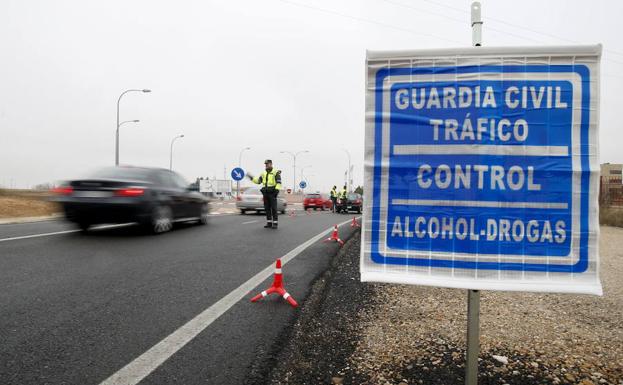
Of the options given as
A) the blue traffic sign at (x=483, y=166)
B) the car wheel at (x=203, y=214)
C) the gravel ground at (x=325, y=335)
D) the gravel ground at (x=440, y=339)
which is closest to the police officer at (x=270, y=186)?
the car wheel at (x=203, y=214)

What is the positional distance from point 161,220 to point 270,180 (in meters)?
3.47

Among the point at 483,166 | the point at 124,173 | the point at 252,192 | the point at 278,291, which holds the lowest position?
the point at 278,291

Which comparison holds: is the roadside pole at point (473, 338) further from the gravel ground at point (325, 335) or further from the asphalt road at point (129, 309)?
the asphalt road at point (129, 309)

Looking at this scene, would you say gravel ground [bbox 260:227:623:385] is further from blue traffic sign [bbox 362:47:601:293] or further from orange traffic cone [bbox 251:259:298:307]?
blue traffic sign [bbox 362:47:601:293]

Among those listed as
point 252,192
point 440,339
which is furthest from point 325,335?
point 252,192

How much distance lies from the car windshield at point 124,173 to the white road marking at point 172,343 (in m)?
5.72

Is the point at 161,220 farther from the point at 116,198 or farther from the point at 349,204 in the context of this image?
the point at 349,204

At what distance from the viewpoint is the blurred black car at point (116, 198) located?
9.02 meters

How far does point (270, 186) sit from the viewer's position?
12484 millimetres

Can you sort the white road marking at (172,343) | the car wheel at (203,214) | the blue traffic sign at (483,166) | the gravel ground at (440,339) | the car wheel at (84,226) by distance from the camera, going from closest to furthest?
the blue traffic sign at (483,166) → the white road marking at (172,343) → the gravel ground at (440,339) → the car wheel at (84,226) → the car wheel at (203,214)

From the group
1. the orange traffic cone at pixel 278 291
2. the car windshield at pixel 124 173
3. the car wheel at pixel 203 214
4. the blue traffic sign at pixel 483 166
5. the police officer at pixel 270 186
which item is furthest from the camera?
the car wheel at pixel 203 214

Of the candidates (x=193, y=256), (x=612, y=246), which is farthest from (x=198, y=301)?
(x=612, y=246)

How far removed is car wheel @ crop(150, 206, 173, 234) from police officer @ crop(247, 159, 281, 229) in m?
2.70

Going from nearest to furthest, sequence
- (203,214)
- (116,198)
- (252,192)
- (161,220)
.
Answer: (116,198), (161,220), (203,214), (252,192)
